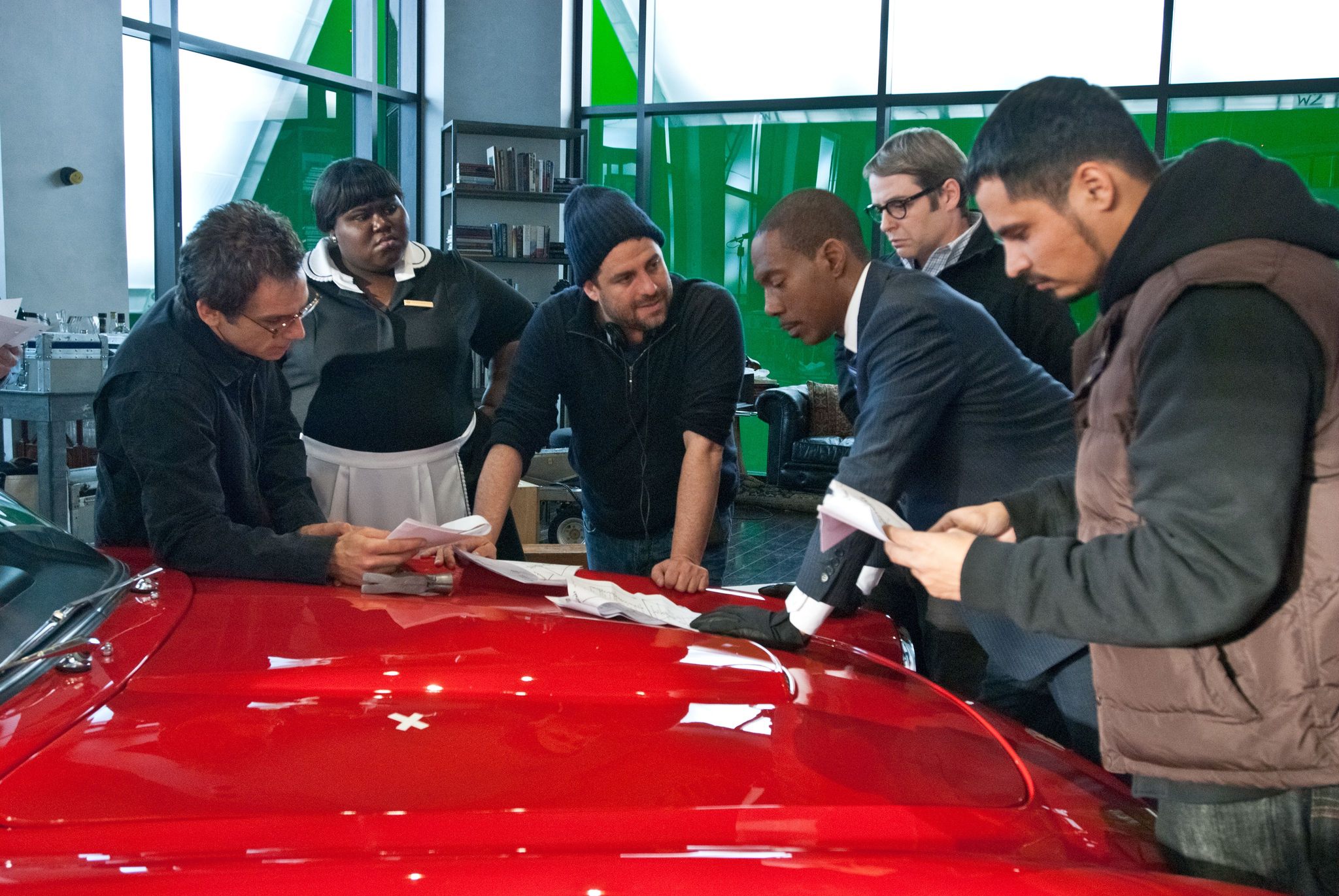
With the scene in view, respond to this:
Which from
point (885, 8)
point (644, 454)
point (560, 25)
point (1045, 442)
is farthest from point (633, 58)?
point (1045, 442)

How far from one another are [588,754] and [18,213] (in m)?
6.60

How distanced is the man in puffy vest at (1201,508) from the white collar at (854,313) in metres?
0.86

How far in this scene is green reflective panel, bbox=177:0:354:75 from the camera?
7781 millimetres

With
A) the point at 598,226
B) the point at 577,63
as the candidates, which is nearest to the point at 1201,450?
the point at 598,226

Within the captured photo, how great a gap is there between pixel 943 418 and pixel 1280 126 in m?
7.92

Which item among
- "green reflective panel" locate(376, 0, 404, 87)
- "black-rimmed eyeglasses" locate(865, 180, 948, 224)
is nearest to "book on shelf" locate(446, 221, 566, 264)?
"green reflective panel" locate(376, 0, 404, 87)

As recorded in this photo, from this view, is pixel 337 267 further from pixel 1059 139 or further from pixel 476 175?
pixel 476 175

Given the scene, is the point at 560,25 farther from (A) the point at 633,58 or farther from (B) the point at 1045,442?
(B) the point at 1045,442

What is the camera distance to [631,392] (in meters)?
2.75

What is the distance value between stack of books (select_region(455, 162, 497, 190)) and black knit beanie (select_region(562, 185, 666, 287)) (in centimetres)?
659

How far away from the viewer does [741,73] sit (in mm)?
9461

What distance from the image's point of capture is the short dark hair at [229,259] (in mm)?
2104

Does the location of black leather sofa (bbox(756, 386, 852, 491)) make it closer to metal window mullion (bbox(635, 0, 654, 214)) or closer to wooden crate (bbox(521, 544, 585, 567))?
metal window mullion (bbox(635, 0, 654, 214))

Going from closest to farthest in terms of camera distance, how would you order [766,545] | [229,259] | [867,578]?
[867,578], [229,259], [766,545]
